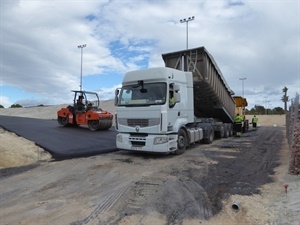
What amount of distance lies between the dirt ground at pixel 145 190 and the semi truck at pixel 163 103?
0.75m

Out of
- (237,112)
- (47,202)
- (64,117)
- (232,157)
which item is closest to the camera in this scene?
(47,202)

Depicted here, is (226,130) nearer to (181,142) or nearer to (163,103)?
(181,142)

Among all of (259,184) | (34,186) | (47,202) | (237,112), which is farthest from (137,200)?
(237,112)

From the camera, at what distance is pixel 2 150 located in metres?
10.2

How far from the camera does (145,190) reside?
6645 millimetres

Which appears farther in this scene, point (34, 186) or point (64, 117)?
point (64, 117)

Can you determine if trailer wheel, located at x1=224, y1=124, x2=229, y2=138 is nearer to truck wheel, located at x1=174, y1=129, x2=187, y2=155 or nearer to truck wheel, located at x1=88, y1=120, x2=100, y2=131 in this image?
truck wheel, located at x1=174, y1=129, x2=187, y2=155

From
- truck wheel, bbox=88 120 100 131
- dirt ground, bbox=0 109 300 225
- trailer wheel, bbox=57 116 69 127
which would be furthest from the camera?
trailer wheel, bbox=57 116 69 127

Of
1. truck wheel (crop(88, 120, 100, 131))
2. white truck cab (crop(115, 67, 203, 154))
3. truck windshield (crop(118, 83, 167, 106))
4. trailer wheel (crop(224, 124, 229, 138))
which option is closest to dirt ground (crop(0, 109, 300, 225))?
white truck cab (crop(115, 67, 203, 154))

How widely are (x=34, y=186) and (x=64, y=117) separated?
12.3 metres

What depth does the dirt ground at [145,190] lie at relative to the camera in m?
5.22

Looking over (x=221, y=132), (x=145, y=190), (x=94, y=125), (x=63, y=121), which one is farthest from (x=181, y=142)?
(x=63, y=121)

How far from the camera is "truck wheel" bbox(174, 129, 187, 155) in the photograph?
11.4 m

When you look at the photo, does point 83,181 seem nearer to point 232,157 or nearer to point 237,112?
point 232,157
